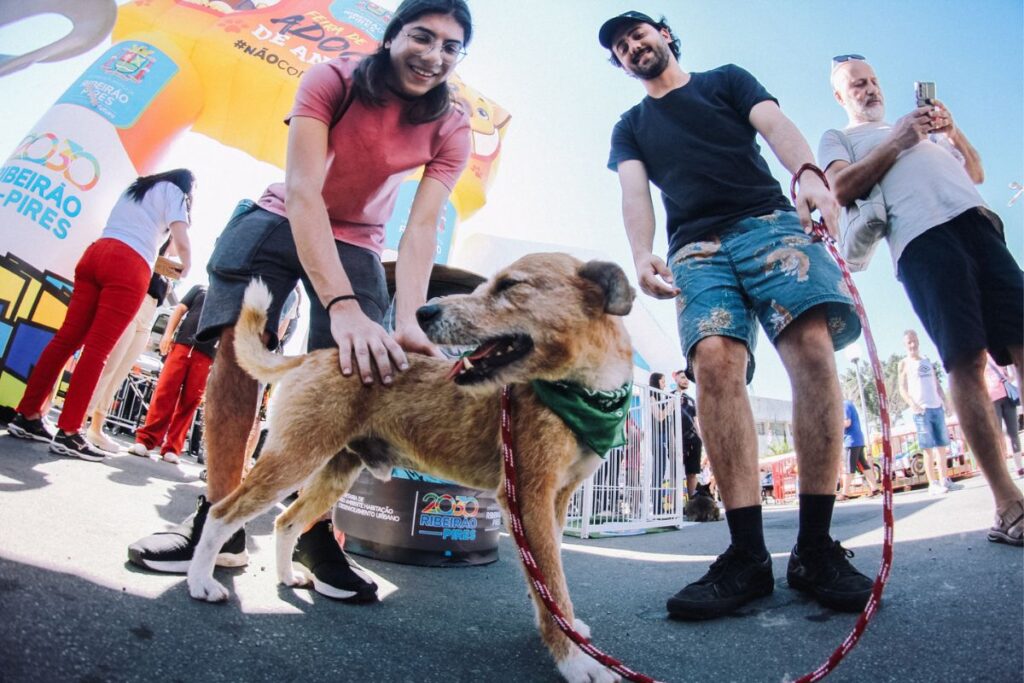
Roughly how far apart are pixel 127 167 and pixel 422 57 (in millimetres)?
859

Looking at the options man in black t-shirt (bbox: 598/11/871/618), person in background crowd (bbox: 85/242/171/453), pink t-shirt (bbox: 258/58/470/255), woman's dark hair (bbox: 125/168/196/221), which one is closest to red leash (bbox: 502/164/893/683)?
man in black t-shirt (bbox: 598/11/871/618)

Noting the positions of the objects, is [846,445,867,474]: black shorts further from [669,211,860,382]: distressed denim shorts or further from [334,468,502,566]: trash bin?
[334,468,502,566]: trash bin

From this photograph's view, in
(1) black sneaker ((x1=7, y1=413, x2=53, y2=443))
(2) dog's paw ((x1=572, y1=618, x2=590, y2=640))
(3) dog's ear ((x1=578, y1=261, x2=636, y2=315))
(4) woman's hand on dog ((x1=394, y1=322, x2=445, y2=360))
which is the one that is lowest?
(2) dog's paw ((x1=572, y1=618, x2=590, y2=640))

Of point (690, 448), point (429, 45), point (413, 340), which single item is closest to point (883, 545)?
point (413, 340)

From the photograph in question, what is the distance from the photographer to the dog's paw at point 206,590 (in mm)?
1107

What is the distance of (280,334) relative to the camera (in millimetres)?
1673

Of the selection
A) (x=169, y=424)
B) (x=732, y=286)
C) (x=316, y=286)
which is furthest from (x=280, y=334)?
(x=169, y=424)

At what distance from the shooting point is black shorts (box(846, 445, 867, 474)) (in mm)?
2116

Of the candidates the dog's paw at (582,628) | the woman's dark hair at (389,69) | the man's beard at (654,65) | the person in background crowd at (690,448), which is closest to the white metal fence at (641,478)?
the person in background crowd at (690,448)

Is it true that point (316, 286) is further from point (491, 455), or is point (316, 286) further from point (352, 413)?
point (491, 455)

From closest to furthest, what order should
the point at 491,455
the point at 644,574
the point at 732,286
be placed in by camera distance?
the point at 491,455, the point at 732,286, the point at 644,574

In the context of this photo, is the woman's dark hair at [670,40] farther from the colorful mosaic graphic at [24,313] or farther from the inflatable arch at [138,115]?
the colorful mosaic graphic at [24,313]

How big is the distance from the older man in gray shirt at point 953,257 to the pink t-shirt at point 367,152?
1.27 metres

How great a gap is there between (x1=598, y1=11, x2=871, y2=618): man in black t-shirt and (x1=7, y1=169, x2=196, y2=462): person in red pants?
1366 millimetres
